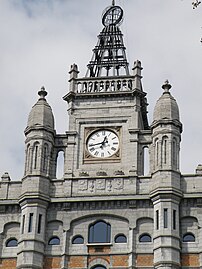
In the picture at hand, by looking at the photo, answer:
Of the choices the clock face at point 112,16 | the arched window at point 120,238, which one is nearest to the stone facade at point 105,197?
the arched window at point 120,238

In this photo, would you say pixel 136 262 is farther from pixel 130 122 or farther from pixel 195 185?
pixel 130 122

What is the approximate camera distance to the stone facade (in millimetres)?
38906

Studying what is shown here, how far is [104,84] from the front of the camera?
44938mm

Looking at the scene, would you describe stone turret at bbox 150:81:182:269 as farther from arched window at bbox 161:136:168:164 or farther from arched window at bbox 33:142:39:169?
arched window at bbox 33:142:39:169

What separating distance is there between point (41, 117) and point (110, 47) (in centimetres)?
933

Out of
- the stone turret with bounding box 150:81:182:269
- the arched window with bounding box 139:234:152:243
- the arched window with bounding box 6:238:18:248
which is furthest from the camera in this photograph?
the arched window with bounding box 6:238:18:248

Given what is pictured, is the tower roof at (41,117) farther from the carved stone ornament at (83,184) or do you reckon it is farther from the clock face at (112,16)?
the clock face at (112,16)

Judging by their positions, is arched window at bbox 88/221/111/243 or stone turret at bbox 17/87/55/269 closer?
stone turret at bbox 17/87/55/269

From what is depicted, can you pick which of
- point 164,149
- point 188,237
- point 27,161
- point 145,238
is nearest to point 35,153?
point 27,161

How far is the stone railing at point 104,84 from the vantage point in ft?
147

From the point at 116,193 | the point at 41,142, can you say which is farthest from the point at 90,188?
the point at 41,142

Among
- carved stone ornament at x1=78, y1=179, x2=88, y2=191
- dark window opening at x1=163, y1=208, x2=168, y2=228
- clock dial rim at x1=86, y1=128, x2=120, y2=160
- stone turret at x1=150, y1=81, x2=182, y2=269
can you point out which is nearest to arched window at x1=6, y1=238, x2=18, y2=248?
carved stone ornament at x1=78, y1=179, x2=88, y2=191

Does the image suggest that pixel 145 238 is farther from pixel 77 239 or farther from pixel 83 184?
pixel 83 184

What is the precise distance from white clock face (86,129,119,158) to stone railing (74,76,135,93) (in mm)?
3118
